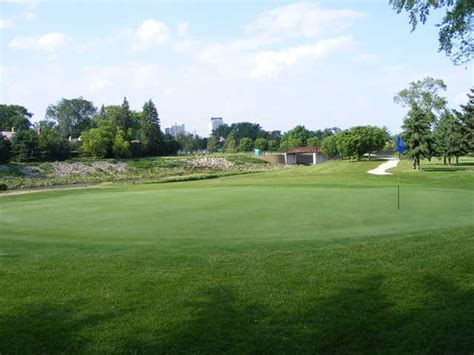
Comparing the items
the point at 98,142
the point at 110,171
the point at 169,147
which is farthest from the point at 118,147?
the point at 169,147

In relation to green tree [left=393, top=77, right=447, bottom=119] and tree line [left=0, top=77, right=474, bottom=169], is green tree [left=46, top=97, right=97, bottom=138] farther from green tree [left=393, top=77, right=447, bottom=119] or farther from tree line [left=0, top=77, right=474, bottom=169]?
green tree [left=393, top=77, right=447, bottom=119]

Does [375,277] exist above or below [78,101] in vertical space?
below

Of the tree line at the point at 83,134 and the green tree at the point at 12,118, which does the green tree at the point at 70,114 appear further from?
the green tree at the point at 12,118

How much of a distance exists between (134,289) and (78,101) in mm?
154674

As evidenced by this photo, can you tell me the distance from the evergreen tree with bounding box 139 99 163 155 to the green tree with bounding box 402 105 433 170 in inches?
2936

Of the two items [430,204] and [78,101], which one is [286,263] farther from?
[78,101]

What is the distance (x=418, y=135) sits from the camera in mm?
43156

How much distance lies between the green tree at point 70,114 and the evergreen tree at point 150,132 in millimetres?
30855

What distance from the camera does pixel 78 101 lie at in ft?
495

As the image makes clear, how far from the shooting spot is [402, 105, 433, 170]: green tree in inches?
1699

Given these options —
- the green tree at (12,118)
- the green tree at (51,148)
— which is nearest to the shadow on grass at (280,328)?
the green tree at (51,148)

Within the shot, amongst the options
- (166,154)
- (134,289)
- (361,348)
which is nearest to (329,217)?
(134,289)

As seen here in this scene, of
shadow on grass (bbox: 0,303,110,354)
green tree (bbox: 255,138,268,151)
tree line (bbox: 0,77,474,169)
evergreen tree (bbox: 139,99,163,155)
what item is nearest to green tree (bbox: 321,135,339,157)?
tree line (bbox: 0,77,474,169)

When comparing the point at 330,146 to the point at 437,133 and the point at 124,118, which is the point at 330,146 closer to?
the point at 437,133
